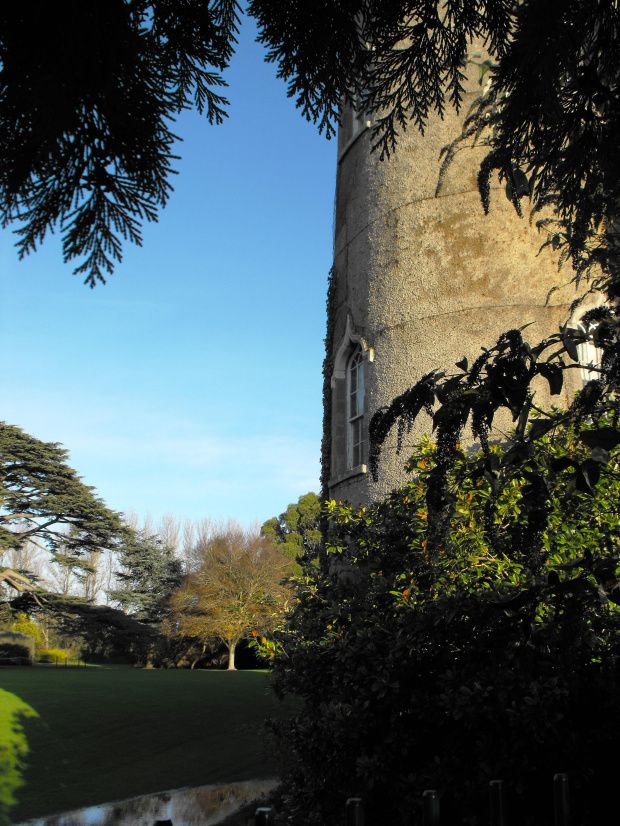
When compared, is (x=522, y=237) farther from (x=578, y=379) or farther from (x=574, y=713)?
(x=574, y=713)

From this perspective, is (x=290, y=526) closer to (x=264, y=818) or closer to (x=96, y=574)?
(x=96, y=574)

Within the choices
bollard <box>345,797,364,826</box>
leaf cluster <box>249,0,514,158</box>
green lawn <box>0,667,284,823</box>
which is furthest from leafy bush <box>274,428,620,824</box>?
green lawn <box>0,667,284,823</box>

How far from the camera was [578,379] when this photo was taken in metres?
10.3

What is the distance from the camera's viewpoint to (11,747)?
40.4 ft

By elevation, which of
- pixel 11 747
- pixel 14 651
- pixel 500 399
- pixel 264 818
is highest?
pixel 500 399

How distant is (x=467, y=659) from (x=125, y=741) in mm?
10131

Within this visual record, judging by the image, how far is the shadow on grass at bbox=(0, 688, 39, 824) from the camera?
10.1m

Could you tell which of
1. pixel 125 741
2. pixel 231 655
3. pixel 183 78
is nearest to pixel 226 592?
pixel 231 655

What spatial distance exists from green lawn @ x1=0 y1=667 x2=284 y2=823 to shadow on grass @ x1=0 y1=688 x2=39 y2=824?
0.04 meters

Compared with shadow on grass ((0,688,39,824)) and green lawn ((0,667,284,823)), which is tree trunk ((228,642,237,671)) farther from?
shadow on grass ((0,688,39,824))

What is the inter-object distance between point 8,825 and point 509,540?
7.27m

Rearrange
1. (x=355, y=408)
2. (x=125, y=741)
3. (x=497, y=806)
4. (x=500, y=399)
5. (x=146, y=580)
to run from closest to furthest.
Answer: (x=497, y=806) → (x=500, y=399) → (x=355, y=408) → (x=125, y=741) → (x=146, y=580)

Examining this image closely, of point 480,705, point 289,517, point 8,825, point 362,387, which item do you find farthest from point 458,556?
point 289,517

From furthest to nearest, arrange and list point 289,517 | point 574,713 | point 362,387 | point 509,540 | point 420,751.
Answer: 1. point 289,517
2. point 362,387
3. point 509,540
4. point 420,751
5. point 574,713
